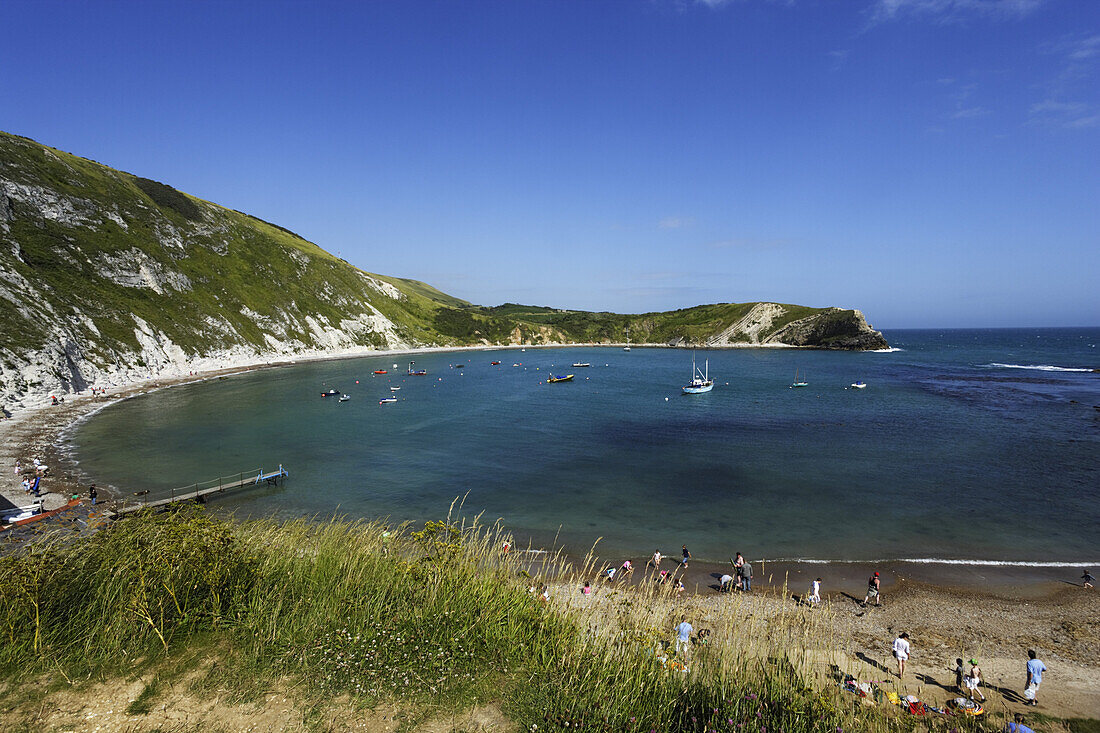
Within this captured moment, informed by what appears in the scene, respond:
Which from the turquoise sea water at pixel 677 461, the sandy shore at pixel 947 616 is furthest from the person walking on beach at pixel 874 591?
the turquoise sea water at pixel 677 461

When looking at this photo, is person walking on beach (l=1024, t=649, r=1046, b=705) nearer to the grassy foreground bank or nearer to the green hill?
the grassy foreground bank

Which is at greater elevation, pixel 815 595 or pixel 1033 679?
pixel 1033 679

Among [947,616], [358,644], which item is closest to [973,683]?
[947,616]

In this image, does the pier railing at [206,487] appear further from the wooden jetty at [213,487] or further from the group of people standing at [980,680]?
the group of people standing at [980,680]

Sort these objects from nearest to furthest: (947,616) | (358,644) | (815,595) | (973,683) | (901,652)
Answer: (358,644)
(973,683)
(901,652)
(947,616)
(815,595)

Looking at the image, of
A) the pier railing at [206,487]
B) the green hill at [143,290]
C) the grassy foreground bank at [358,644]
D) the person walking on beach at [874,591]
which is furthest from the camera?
the green hill at [143,290]

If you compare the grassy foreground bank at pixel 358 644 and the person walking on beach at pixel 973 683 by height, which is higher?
the grassy foreground bank at pixel 358 644

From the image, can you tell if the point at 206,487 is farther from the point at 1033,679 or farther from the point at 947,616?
the point at 1033,679

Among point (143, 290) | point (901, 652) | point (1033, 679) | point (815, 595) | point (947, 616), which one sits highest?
point (143, 290)

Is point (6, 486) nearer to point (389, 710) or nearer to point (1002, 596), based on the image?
point (389, 710)
